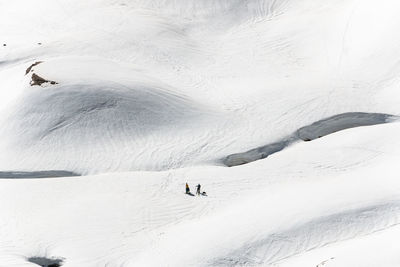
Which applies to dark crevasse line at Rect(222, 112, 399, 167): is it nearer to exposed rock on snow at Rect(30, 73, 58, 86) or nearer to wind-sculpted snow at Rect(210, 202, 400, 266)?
wind-sculpted snow at Rect(210, 202, 400, 266)

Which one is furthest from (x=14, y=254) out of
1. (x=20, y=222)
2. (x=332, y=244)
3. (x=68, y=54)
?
(x=68, y=54)

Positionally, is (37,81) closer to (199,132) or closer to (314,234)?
(199,132)

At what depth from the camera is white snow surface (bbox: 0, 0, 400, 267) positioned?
102 ft

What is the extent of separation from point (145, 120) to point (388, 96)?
48.2 ft

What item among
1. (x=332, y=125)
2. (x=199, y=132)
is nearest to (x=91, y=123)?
(x=199, y=132)

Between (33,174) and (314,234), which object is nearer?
(314,234)

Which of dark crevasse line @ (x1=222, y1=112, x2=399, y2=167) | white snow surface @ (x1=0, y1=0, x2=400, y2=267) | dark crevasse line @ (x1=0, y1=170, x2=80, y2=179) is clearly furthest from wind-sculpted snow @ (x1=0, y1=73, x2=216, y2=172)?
dark crevasse line @ (x1=222, y1=112, x2=399, y2=167)

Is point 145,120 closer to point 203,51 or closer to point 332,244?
point 203,51

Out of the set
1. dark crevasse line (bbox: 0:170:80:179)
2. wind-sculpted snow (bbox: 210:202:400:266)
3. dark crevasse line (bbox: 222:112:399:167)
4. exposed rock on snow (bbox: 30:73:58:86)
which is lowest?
wind-sculpted snow (bbox: 210:202:400:266)

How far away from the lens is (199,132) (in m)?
41.1

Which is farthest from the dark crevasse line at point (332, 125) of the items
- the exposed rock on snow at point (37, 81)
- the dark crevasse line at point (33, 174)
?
the exposed rock on snow at point (37, 81)

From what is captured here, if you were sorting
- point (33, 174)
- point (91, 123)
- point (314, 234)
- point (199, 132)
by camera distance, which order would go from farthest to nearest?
point (91, 123), point (199, 132), point (33, 174), point (314, 234)

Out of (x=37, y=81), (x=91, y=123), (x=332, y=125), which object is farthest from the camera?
(x=37, y=81)

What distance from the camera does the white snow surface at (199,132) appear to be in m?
31.2
